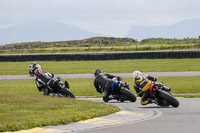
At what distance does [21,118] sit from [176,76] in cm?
1997

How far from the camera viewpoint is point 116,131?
10.6 metres

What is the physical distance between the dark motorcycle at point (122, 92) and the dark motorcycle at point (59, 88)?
1.79m

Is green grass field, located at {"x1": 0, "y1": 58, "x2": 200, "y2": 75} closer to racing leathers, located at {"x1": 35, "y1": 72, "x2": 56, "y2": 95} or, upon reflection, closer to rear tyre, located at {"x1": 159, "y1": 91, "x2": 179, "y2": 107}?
racing leathers, located at {"x1": 35, "y1": 72, "x2": 56, "y2": 95}

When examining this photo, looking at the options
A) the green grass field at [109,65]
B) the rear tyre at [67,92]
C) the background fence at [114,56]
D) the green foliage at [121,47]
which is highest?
the green foliage at [121,47]

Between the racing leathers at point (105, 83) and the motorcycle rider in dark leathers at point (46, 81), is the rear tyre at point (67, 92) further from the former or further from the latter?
the racing leathers at point (105, 83)

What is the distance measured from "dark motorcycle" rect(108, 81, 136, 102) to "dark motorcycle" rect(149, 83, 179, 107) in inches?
63.0

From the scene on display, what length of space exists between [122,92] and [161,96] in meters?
2.32

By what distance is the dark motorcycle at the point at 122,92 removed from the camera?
57.8 ft

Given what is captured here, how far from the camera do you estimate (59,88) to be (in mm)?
18859

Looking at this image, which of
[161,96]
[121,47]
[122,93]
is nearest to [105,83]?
[122,93]

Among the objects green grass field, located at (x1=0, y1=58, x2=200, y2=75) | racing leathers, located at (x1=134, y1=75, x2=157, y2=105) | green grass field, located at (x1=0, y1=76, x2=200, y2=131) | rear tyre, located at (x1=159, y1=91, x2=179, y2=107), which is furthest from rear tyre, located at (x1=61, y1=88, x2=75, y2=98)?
green grass field, located at (x1=0, y1=58, x2=200, y2=75)

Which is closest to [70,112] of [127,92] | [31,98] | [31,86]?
[31,98]

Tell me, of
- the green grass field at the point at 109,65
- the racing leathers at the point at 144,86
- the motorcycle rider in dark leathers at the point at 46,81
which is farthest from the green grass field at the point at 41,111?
the green grass field at the point at 109,65

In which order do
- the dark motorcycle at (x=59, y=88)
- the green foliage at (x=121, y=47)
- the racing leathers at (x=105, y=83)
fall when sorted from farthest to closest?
the green foliage at (x=121, y=47) → the dark motorcycle at (x=59, y=88) → the racing leathers at (x=105, y=83)
